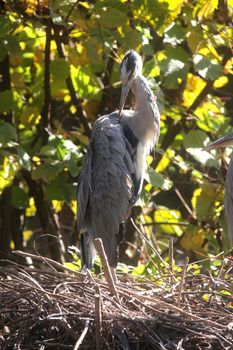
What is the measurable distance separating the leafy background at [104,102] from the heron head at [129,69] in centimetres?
7

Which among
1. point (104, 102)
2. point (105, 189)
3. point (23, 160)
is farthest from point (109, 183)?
point (104, 102)

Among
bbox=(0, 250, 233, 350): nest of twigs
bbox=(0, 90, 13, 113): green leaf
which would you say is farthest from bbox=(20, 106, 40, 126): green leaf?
bbox=(0, 250, 233, 350): nest of twigs

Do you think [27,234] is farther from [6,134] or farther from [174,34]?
[174,34]

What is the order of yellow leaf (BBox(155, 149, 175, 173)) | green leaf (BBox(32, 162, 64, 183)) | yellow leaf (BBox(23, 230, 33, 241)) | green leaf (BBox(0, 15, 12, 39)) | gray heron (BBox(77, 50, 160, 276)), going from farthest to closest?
1. yellow leaf (BBox(23, 230, 33, 241))
2. yellow leaf (BBox(155, 149, 175, 173))
3. green leaf (BBox(32, 162, 64, 183))
4. gray heron (BBox(77, 50, 160, 276))
5. green leaf (BBox(0, 15, 12, 39))

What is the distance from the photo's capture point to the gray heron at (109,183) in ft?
22.0

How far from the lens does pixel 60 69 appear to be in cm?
706

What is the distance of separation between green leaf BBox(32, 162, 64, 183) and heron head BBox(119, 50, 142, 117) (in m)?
0.60

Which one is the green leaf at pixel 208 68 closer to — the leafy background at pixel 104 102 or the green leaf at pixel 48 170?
the leafy background at pixel 104 102

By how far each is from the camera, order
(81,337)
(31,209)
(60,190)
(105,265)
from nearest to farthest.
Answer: (81,337) < (105,265) < (60,190) < (31,209)

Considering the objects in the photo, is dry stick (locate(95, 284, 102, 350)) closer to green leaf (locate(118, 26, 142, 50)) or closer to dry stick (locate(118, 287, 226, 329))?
dry stick (locate(118, 287, 226, 329))

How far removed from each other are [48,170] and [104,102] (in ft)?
4.42

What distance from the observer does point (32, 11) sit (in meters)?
6.99

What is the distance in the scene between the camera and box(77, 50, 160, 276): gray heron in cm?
671

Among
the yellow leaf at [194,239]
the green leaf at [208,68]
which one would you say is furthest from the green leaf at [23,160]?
the yellow leaf at [194,239]
